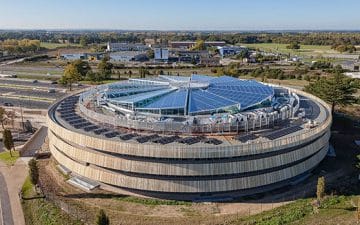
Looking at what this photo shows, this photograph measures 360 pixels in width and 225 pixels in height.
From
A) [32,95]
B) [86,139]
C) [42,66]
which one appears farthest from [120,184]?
[42,66]

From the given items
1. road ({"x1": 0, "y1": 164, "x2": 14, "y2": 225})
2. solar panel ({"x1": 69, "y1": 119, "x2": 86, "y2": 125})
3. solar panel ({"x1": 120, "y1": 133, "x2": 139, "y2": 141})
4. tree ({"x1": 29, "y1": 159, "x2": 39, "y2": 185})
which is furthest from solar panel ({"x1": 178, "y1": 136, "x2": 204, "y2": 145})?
road ({"x1": 0, "y1": 164, "x2": 14, "y2": 225})

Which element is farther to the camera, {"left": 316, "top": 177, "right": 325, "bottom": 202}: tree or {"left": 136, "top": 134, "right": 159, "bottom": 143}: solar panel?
{"left": 136, "top": 134, "right": 159, "bottom": 143}: solar panel

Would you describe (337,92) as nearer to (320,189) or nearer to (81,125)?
(320,189)

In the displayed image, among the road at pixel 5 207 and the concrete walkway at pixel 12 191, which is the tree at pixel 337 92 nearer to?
the concrete walkway at pixel 12 191

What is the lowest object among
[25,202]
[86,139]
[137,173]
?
[25,202]

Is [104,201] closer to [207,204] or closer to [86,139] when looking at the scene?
[86,139]

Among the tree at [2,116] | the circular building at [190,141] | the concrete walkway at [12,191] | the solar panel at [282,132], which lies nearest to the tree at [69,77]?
the tree at [2,116]

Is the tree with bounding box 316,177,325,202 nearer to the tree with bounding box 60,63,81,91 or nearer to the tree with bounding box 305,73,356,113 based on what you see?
the tree with bounding box 305,73,356,113
